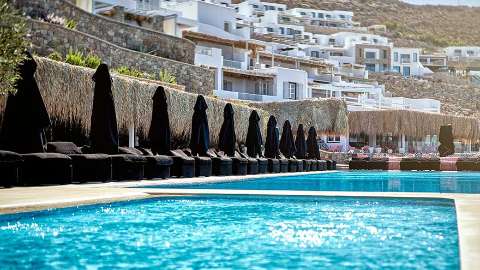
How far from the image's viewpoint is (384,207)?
906 centimetres

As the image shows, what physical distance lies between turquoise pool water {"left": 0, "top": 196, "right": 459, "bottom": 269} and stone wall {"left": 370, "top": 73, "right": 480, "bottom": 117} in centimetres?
9528

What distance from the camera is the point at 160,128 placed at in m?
16.7

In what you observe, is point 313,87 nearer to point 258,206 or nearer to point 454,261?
point 258,206

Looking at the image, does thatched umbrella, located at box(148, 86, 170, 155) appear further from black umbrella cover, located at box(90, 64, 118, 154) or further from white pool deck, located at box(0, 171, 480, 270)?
white pool deck, located at box(0, 171, 480, 270)

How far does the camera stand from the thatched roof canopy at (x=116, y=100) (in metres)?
15.7

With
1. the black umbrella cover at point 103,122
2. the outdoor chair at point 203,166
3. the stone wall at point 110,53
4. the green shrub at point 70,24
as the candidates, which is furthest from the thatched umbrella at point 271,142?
the black umbrella cover at point 103,122

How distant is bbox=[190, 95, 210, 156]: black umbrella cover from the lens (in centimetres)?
1845

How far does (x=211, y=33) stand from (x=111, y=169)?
4220 cm

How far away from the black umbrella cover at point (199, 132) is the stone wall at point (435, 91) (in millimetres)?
86467

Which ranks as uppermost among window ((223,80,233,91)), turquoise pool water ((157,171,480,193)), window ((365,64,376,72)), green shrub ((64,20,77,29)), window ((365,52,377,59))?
window ((365,52,377,59))

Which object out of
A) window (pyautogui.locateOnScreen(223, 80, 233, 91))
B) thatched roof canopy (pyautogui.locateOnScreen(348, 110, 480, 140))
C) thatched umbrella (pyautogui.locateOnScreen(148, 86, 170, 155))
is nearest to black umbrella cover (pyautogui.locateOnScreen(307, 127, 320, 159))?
thatched roof canopy (pyautogui.locateOnScreen(348, 110, 480, 140))

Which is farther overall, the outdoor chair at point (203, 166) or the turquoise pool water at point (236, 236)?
the outdoor chair at point (203, 166)

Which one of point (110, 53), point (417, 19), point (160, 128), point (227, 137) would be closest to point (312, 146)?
point (110, 53)

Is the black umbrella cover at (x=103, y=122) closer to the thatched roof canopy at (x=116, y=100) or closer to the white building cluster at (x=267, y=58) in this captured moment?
the thatched roof canopy at (x=116, y=100)
